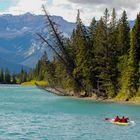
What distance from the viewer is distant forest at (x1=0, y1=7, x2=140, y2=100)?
106 meters

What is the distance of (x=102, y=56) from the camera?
119 meters

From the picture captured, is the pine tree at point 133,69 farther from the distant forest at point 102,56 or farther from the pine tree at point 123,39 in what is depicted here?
the pine tree at point 123,39

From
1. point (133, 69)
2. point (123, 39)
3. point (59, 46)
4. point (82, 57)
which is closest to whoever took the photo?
point (133, 69)

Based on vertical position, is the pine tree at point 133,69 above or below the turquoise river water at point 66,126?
above

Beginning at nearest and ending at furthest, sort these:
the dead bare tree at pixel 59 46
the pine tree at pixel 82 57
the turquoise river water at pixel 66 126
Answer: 1. the turquoise river water at pixel 66 126
2. the dead bare tree at pixel 59 46
3. the pine tree at pixel 82 57

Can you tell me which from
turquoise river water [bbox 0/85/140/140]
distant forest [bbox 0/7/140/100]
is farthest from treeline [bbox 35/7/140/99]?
turquoise river water [bbox 0/85/140/140]

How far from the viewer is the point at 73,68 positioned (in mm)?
124125

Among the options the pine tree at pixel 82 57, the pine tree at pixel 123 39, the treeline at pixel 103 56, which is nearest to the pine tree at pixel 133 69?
the treeline at pixel 103 56

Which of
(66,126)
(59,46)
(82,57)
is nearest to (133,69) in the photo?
(59,46)

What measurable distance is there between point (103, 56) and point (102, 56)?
1.28 feet

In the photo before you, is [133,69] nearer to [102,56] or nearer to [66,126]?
[102,56]

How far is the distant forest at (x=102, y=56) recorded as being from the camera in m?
106

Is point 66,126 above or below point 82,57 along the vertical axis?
below

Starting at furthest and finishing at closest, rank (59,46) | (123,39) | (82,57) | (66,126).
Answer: (82,57)
(123,39)
(59,46)
(66,126)
